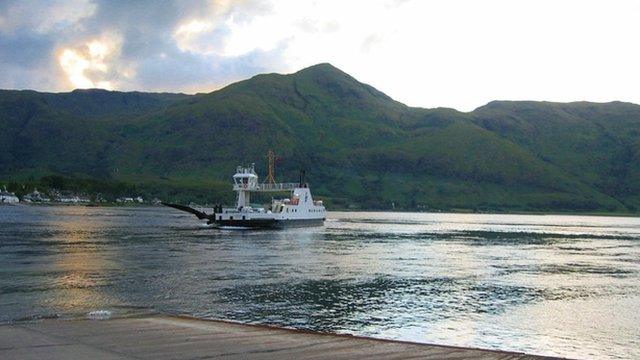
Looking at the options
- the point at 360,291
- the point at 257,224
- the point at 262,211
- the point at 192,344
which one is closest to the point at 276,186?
the point at 262,211

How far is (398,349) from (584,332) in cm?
1482

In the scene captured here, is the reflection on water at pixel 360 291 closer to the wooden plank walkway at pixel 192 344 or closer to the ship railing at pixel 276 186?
the wooden plank walkway at pixel 192 344

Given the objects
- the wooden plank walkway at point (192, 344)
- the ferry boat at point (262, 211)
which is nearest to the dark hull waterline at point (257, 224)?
the ferry boat at point (262, 211)

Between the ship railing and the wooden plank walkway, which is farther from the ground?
the ship railing

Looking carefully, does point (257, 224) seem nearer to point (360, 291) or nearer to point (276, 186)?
point (276, 186)

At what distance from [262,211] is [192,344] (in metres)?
100

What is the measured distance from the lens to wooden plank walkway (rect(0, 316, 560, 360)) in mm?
15430

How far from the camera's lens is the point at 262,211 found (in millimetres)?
116812

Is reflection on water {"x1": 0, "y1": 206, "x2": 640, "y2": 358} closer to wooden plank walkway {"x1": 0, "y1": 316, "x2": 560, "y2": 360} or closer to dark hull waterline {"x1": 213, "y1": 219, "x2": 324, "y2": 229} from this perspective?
wooden plank walkway {"x1": 0, "y1": 316, "x2": 560, "y2": 360}

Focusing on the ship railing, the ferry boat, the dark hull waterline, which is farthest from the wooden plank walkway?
the ship railing

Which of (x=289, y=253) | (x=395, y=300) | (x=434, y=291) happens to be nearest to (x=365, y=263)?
(x=289, y=253)

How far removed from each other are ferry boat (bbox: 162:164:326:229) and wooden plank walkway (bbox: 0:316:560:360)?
9189cm

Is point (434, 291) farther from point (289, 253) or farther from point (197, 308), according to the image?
point (289, 253)

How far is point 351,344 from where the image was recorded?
56.6 feet
